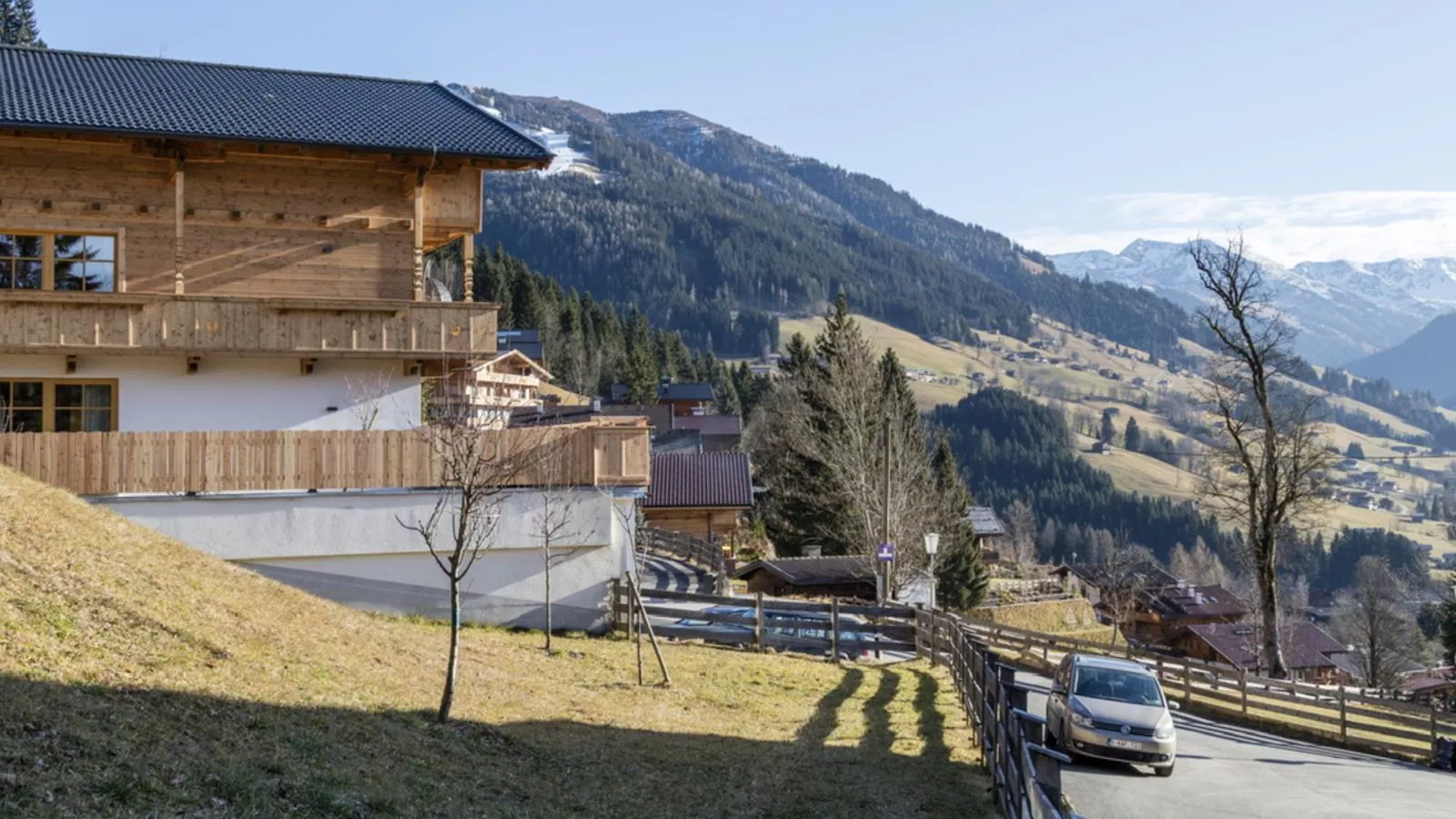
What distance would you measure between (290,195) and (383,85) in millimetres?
5752

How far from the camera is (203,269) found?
26.0 meters

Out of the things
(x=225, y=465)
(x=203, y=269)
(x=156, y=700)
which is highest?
(x=203, y=269)

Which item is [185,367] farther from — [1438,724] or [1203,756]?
[1438,724]

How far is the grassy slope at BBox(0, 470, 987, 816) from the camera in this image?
8.92 m

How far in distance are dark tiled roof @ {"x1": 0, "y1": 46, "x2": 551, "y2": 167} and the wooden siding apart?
0.76m

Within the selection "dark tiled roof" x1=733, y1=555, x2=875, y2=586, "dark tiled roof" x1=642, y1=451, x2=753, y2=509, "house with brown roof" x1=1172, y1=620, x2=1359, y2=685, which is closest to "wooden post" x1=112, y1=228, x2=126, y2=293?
"dark tiled roof" x1=733, y1=555, x2=875, y2=586

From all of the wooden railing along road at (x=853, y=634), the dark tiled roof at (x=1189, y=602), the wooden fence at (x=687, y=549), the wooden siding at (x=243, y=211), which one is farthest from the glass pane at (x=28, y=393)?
the dark tiled roof at (x=1189, y=602)

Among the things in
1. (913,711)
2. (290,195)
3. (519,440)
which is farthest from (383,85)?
(913,711)

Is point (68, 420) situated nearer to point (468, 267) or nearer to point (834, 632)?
point (468, 267)

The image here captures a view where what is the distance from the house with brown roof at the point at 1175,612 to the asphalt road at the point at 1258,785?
76599 millimetres

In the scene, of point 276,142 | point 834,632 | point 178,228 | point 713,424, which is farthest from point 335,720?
point 713,424

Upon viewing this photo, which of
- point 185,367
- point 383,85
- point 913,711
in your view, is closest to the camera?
point 913,711

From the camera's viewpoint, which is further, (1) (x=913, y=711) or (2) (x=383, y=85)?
(2) (x=383, y=85)

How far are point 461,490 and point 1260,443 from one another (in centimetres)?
2292
